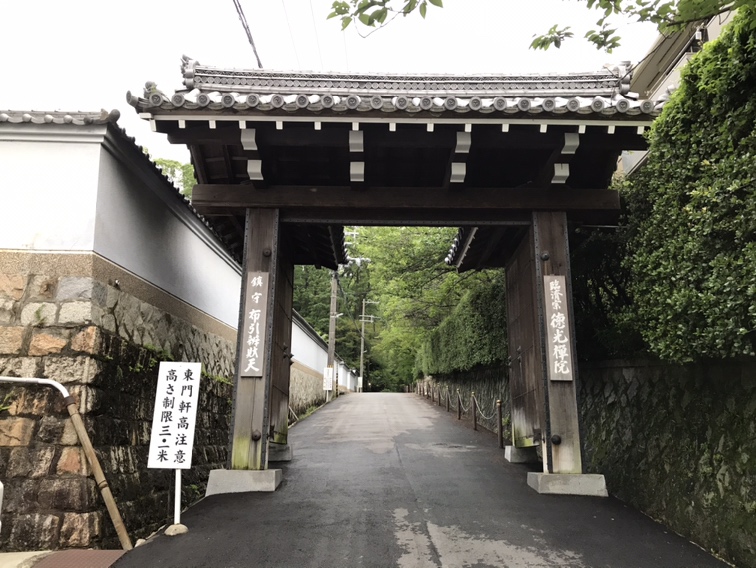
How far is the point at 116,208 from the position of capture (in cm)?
648

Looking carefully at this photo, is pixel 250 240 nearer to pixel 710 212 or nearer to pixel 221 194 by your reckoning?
pixel 221 194

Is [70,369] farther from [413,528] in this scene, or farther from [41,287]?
[413,528]

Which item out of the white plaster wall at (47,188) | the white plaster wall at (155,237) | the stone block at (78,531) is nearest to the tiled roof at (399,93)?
the white plaster wall at (47,188)

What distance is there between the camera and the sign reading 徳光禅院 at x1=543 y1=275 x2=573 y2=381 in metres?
6.57

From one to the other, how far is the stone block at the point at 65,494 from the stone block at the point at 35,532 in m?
0.13

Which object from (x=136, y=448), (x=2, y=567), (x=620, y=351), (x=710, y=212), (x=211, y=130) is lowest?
(x=2, y=567)

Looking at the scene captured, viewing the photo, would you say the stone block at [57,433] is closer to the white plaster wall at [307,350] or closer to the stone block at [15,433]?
the stone block at [15,433]

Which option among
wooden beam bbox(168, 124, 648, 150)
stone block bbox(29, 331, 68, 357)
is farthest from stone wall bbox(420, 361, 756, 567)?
stone block bbox(29, 331, 68, 357)

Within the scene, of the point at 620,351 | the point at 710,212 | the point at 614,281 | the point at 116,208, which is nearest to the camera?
the point at 710,212

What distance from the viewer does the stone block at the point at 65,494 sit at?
208 inches

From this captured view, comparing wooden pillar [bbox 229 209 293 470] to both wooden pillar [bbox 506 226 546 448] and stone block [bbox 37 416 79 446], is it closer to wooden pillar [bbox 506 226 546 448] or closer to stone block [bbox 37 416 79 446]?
stone block [bbox 37 416 79 446]

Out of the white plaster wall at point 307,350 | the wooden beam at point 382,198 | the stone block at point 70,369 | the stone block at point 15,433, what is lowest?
the stone block at point 15,433

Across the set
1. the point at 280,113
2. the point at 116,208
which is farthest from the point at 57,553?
the point at 280,113

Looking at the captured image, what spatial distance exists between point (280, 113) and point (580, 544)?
215 inches
